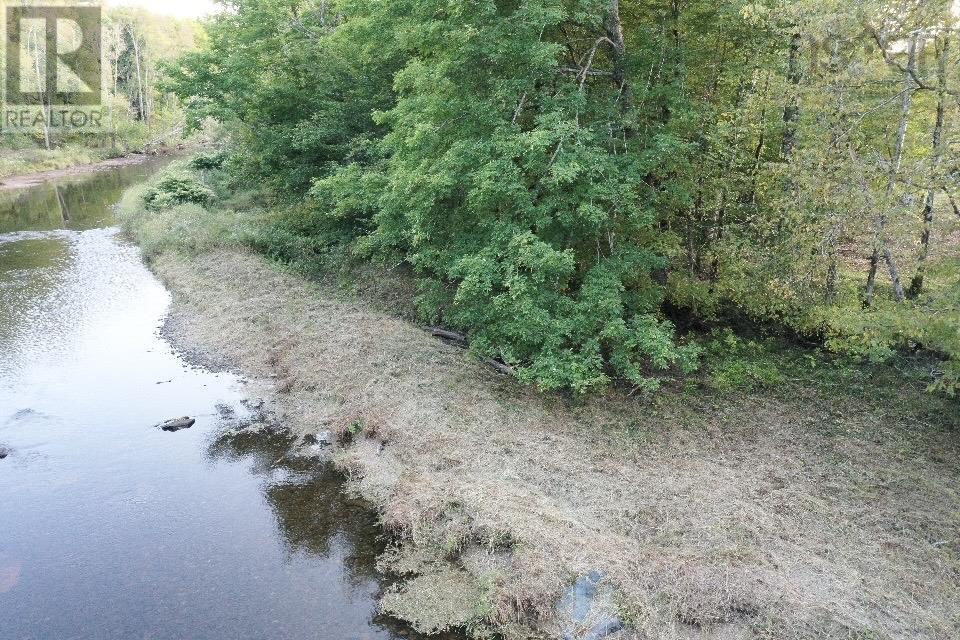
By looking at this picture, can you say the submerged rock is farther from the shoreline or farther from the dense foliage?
the shoreline

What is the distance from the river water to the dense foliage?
4.70m

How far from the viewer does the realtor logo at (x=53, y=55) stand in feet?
173

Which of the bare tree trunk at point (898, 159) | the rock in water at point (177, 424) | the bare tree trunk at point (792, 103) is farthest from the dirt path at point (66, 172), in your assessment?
the bare tree trunk at point (898, 159)

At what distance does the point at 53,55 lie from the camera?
186ft

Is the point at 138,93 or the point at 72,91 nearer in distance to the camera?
the point at 72,91

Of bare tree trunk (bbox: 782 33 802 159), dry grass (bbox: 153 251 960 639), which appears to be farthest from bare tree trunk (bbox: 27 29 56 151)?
bare tree trunk (bbox: 782 33 802 159)

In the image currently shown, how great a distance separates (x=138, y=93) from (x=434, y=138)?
72.1 metres

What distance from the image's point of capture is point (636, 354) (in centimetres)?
1180

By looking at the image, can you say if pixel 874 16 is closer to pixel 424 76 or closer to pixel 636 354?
pixel 636 354

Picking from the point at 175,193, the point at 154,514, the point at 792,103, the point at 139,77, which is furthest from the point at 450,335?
the point at 139,77

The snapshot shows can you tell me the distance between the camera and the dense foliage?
396 inches

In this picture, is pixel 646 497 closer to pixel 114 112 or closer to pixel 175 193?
pixel 175 193

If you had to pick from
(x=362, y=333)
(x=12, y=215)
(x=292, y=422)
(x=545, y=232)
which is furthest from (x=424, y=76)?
(x=12, y=215)

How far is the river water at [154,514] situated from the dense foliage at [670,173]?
15.4 ft
